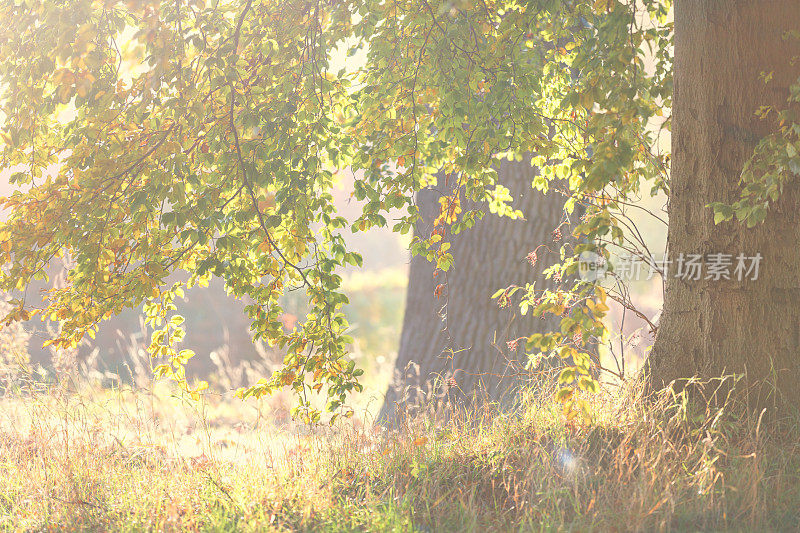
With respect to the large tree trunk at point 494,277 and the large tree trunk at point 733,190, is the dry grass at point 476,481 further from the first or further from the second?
the large tree trunk at point 494,277

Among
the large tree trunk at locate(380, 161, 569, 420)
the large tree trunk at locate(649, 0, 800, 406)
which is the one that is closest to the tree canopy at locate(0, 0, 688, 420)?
the large tree trunk at locate(649, 0, 800, 406)

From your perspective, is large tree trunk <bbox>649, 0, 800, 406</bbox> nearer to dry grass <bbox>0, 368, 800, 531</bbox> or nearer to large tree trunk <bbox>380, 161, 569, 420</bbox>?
Answer: dry grass <bbox>0, 368, 800, 531</bbox>

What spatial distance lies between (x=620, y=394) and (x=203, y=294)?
12328 mm

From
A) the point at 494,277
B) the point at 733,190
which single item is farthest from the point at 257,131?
the point at 494,277

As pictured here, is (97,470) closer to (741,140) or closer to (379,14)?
(379,14)

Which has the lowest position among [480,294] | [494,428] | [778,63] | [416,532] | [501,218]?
[416,532]

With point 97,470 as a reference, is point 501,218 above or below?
above

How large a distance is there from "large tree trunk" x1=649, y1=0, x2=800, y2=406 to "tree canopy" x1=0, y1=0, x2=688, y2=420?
1.28ft

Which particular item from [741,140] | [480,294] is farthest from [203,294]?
[741,140]

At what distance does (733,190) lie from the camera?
321cm

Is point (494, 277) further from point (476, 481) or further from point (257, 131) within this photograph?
point (257, 131)

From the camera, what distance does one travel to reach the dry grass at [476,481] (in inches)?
110

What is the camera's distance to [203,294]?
14.8m

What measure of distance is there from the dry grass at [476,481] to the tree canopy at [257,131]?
437mm
